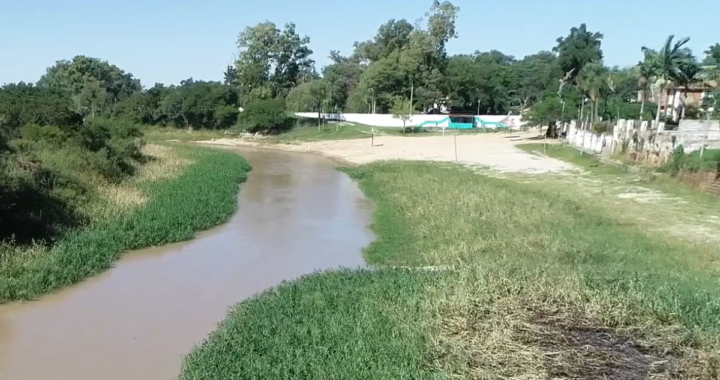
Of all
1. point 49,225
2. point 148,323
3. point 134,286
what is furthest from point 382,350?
point 49,225

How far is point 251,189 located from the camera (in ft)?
91.4

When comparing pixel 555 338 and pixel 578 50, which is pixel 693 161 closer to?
pixel 555 338

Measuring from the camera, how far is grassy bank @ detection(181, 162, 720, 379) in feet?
24.1

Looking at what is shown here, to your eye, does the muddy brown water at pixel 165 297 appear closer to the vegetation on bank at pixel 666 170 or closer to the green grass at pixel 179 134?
the vegetation on bank at pixel 666 170

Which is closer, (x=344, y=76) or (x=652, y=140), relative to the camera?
(x=652, y=140)

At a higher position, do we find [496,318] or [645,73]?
[645,73]

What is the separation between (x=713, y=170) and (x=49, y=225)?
740 inches

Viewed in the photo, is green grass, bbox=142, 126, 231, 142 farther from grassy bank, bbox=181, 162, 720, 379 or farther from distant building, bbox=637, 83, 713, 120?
grassy bank, bbox=181, 162, 720, 379

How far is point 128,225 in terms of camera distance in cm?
1670

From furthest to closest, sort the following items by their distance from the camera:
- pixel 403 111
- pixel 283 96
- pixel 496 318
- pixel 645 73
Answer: pixel 283 96 → pixel 403 111 → pixel 645 73 → pixel 496 318

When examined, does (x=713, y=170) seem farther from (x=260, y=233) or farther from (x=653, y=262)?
(x=260, y=233)

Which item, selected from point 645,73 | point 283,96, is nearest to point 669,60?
point 645,73

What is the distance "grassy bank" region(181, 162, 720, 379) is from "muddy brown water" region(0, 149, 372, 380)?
0.98 metres

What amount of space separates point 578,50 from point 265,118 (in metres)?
30.2
